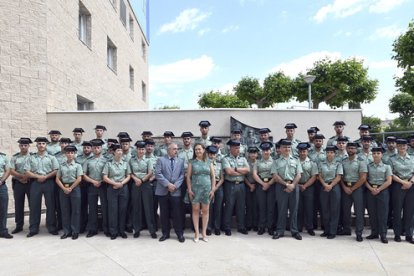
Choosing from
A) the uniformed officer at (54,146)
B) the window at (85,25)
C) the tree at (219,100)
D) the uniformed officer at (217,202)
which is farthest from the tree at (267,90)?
the uniformed officer at (54,146)

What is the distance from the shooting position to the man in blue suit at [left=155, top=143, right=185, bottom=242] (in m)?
5.93

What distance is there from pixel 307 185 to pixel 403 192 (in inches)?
59.7

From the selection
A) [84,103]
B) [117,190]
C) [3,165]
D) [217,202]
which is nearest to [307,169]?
[217,202]

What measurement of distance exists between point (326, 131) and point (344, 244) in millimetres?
3963

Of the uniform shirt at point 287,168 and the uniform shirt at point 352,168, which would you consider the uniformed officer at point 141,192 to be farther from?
the uniform shirt at point 352,168

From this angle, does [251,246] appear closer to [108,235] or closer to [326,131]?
[108,235]

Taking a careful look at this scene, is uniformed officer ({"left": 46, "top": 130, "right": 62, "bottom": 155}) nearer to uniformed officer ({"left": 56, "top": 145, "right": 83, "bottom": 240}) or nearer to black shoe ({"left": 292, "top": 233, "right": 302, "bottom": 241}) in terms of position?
uniformed officer ({"left": 56, "top": 145, "right": 83, "bottom": 240})

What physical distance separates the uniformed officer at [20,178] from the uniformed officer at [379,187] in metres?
5.94

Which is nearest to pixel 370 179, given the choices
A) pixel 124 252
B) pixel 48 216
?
pixel 124 252

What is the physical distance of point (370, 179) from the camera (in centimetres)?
587

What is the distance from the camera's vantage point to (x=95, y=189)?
20.3ft

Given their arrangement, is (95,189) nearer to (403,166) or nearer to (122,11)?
(403,166)

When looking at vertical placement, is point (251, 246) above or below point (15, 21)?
below

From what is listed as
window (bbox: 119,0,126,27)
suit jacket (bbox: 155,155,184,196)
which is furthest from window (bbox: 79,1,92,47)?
suit jacket (bbox: 155,155,184,196)
